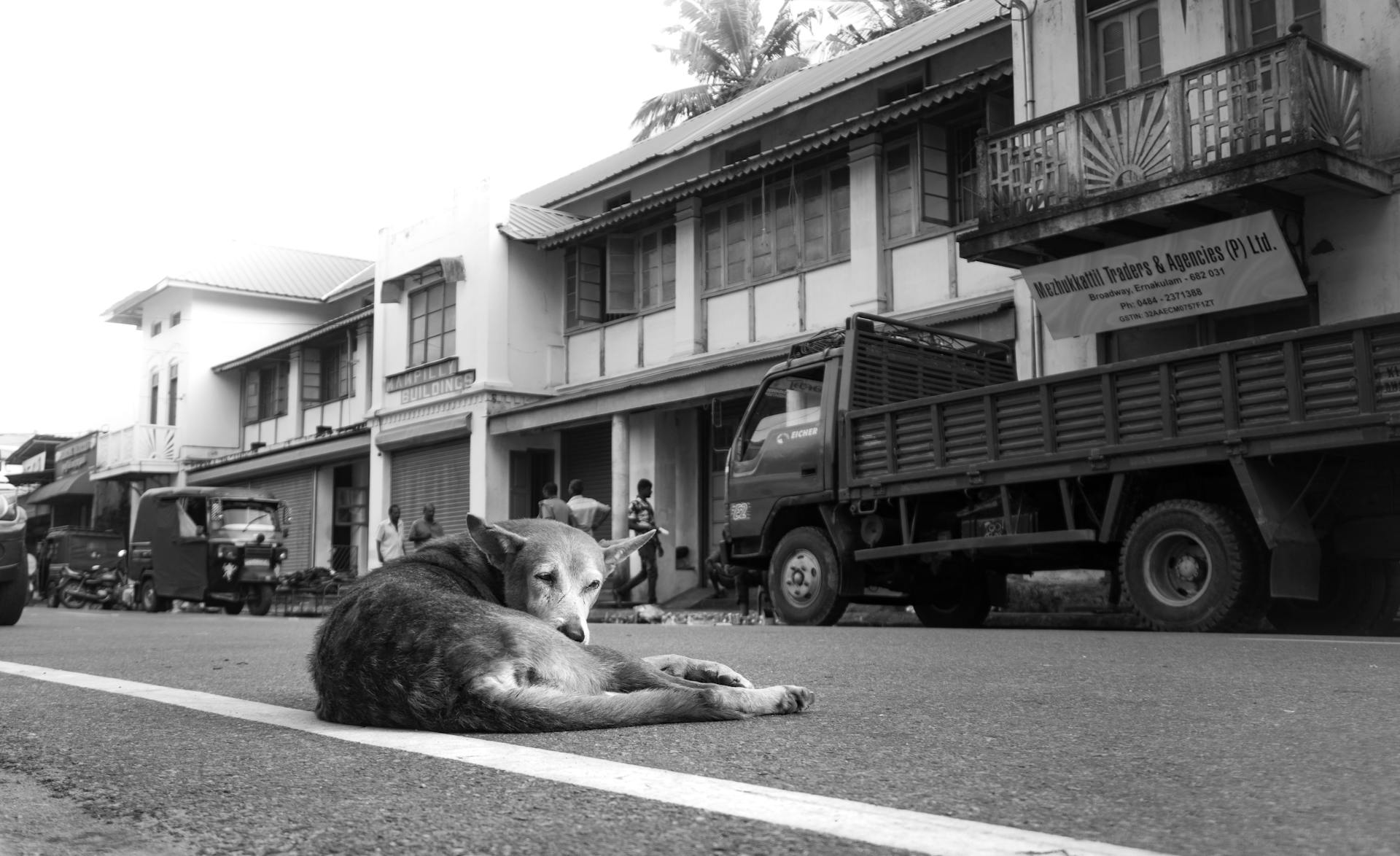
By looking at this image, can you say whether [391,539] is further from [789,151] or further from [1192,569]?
Result: [1192,569]

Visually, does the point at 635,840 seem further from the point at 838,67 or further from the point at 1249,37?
the point at 838,67

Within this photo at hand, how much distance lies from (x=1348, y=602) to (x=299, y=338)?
28.3m

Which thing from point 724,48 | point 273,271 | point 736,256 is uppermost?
point 724,48

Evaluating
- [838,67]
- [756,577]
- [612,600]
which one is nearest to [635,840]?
[756,577]

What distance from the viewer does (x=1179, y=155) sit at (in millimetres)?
13461

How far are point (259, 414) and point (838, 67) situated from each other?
22865 mm

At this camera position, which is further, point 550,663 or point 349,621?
point 349,621

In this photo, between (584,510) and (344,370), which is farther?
(344,370)

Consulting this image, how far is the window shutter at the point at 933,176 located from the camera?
60.0 ft

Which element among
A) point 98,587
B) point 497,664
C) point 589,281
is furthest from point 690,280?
point 497,664

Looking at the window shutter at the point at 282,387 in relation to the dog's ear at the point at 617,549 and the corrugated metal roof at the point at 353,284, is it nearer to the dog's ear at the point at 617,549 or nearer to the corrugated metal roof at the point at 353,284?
the corrugated metal roof at the point at 353,284

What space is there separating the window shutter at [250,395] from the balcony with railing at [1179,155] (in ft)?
95.0

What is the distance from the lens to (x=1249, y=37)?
568 inches

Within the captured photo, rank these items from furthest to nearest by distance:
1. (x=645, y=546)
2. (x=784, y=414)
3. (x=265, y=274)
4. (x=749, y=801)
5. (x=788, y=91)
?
(x=265, y=274)
(x=788, y=91)
(x=645, y=546)
(x=784, y=414)
(x=749, y=801)
